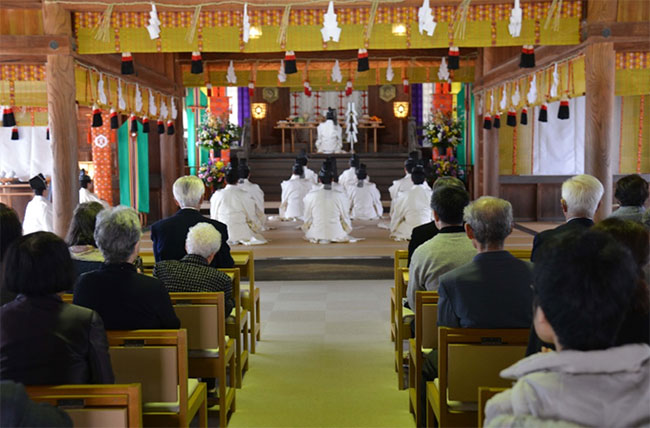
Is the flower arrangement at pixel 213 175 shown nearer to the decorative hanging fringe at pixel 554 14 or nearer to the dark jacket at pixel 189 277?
the decorative hanging fringe at pixel 554 14

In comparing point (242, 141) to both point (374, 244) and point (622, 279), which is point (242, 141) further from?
point (622, 279)

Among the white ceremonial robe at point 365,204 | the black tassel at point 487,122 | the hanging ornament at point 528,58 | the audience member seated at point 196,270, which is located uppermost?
the hanging ornament at point 528,58

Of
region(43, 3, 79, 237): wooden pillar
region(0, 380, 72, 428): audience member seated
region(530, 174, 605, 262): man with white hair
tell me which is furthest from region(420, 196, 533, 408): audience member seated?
region(43, 3, 79, 237): wooden pillar

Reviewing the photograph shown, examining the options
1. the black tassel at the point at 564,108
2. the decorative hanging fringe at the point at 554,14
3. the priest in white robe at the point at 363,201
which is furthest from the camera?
the priest in white robe at the point at 363,201

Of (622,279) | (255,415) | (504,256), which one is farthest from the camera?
(255,415)

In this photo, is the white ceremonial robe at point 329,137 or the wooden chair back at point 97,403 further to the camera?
the white ceremonial robe at point 329,137

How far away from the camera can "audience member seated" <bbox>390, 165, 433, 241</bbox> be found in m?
8.57

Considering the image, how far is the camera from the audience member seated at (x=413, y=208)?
28.1ft

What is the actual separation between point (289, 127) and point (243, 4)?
11405 mm

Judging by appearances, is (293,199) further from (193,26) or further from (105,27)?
(105,27)

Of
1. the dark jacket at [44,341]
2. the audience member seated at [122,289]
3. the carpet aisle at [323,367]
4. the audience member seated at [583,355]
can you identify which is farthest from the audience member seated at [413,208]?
the audience member seated at [583,355]

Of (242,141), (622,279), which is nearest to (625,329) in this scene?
(622,279)

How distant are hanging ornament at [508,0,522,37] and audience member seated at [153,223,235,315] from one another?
4283 mm

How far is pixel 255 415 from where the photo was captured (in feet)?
11.1
